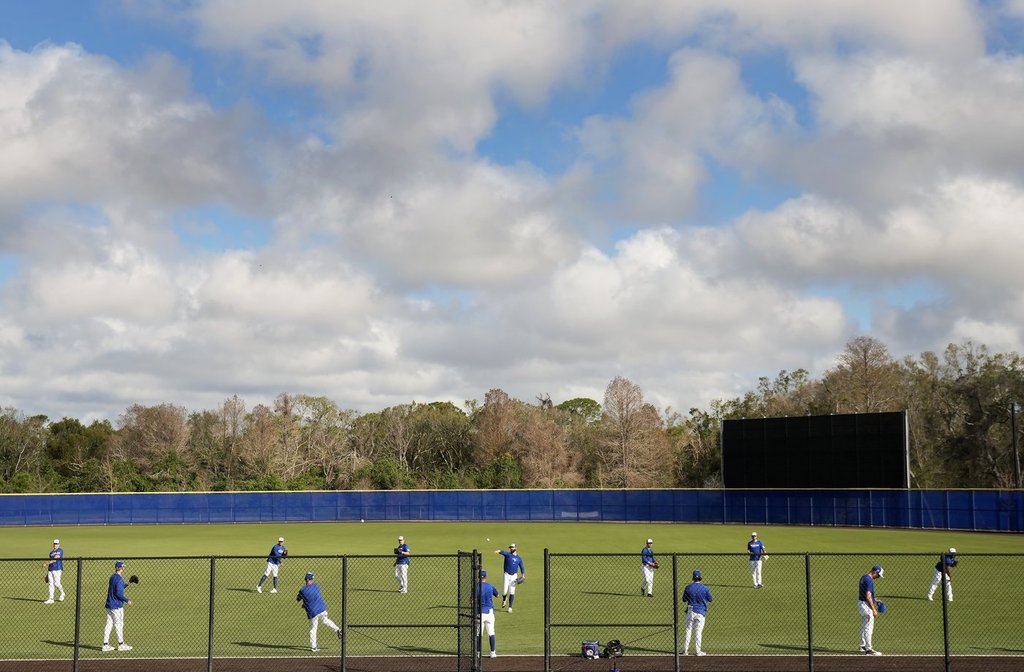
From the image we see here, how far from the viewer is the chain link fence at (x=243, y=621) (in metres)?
21.5

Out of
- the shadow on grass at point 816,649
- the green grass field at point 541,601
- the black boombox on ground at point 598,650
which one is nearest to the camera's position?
the black boombox on ground at point 598,650

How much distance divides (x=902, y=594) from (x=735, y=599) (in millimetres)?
5416

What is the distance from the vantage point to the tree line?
316 ft

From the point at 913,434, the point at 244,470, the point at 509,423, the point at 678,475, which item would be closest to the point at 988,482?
the point at 913,434

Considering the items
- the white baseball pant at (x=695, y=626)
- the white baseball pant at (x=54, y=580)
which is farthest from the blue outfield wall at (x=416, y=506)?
the white baseball pant at (x=695, y=626)

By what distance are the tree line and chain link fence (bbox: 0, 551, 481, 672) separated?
55098 millimetres

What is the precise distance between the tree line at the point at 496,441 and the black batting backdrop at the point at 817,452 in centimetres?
3015

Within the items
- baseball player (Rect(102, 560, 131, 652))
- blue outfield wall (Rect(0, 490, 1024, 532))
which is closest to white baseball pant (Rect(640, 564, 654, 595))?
baseball player (Rect(102, 560, 131, 652))

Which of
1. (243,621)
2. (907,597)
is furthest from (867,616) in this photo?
(243,621)

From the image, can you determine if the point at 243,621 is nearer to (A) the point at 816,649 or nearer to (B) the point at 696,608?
(B) the point at 696,608

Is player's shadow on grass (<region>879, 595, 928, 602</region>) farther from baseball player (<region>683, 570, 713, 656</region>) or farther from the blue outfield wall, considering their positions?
the blue outfield wall

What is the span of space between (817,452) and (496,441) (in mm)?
57896

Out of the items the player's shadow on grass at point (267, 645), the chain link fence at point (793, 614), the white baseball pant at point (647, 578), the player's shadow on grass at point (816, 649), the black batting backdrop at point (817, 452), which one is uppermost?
the black batting backdrop at point (817, 452)

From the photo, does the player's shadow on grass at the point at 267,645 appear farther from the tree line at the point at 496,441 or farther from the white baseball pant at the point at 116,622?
the tree line at the point at 496,441
